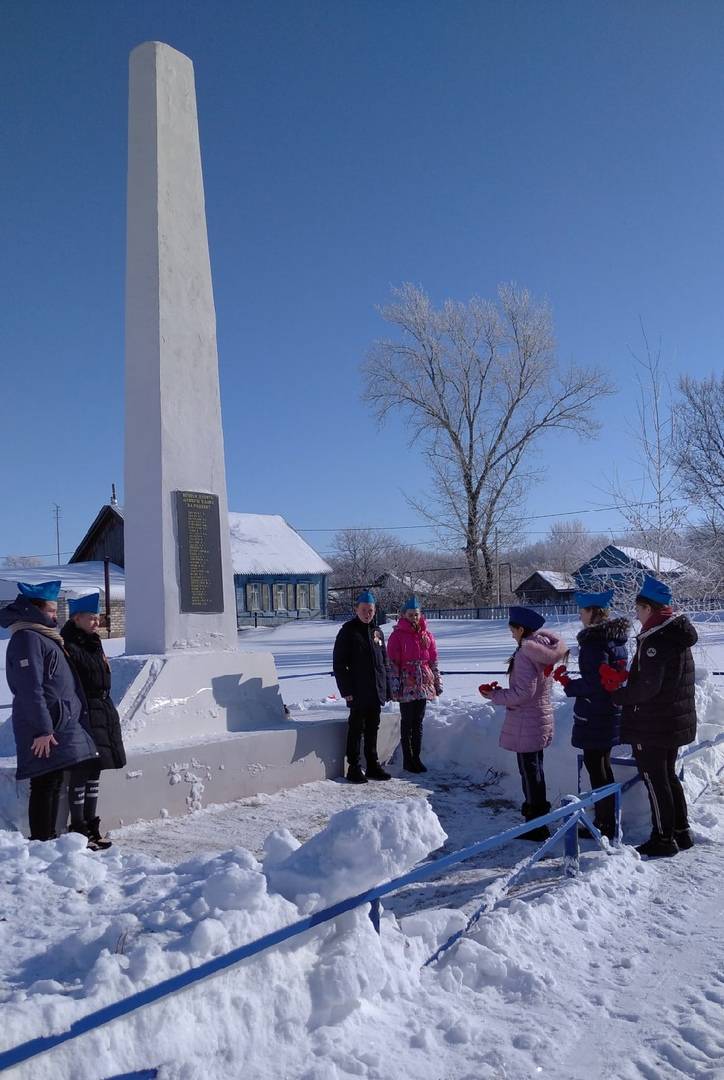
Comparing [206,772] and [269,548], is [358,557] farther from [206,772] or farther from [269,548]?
[206,772]

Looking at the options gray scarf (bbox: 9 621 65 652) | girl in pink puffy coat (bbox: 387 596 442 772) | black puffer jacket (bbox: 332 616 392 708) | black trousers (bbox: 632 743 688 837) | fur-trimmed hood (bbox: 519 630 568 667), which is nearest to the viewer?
gray scarf (bbox: 9 621 65 652)

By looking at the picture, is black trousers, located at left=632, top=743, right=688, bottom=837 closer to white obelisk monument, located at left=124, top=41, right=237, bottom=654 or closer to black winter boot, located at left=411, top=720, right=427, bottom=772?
black winter boot, located at left=411, top=720, right=427, bottom=772

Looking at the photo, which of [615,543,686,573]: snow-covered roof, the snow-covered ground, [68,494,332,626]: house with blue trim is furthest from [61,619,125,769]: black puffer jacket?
[68,494,332,626]: house with blue trim

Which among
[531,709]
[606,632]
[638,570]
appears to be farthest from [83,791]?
[638,570]

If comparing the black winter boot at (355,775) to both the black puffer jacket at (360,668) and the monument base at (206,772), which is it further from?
the black puffer jacket at (360,668)

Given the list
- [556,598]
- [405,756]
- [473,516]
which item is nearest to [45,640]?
[405,756]

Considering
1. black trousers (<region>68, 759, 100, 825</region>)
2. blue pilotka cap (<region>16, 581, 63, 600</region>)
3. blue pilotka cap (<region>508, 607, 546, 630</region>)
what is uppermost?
blue pilotka cap (<region>16, 581, 63, 600</region>)

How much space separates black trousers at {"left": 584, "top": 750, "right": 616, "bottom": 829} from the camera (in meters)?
5.19

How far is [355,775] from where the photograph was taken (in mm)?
7016

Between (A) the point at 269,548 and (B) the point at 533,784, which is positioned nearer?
(B) the point at 533,784

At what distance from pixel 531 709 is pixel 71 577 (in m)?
28.7

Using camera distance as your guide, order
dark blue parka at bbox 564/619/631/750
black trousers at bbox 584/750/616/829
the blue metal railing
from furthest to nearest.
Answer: dark blue parka at bbox 564/619/631/750, black trousers at bbox 584/750/616/829, the blue metal railing

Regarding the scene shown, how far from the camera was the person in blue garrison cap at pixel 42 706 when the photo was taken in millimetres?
4543

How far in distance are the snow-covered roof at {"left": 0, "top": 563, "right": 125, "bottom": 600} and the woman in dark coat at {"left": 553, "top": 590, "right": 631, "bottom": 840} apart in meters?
25.3
